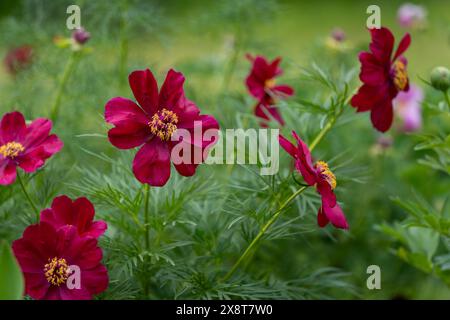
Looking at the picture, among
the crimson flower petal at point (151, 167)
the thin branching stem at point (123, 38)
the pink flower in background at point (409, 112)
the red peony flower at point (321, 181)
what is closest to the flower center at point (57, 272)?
the crimson flower petal at point (151, 167)

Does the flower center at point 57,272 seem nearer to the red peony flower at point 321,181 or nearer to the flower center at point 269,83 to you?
the red peony flower at point 321,181

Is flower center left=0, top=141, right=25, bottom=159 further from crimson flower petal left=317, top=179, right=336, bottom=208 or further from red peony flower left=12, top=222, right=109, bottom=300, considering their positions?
crimson flower petal left=317, top=179, right=336, bottom=208

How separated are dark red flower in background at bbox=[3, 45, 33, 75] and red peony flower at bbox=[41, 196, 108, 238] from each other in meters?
0.67

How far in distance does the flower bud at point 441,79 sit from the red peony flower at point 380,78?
0.12 feet

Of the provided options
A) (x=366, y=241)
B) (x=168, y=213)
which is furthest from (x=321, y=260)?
(x=168, y=213)

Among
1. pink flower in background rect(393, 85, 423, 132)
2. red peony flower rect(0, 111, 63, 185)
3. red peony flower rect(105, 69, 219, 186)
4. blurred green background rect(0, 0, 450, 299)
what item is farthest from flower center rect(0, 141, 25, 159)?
pink flower in background rect(393, 85, 423, 132)

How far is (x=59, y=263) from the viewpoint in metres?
0.65

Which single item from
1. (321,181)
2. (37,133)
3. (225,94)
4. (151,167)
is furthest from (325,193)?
(225,94)

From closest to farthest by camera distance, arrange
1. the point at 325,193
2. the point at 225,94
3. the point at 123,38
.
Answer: the point at 325,193 < the point at 225,94 < the point at 123,38

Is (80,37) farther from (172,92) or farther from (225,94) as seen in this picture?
(172,92)

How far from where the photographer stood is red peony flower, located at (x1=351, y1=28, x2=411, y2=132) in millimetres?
740

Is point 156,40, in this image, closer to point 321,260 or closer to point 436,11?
point 321,260

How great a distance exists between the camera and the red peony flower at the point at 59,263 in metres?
0.64
